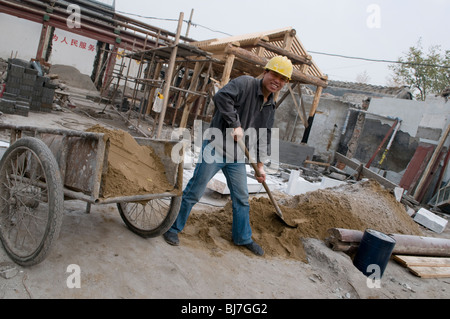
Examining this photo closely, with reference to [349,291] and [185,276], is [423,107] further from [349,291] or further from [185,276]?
[185,276]

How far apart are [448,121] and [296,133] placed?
5.85 m

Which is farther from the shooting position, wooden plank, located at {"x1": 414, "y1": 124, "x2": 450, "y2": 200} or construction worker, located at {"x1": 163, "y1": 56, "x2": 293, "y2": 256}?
wooden plank, located at {"x1": 414, "y1": 124, "x2": 450, "y2": 200}

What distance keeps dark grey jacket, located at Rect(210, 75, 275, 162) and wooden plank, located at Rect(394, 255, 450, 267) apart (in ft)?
7.43

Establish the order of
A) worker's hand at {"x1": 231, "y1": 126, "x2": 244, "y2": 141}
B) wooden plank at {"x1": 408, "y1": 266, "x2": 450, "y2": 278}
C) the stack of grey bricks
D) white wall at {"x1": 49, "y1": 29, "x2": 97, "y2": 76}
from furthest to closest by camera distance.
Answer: white wall at {"x1": 49, "y1": 29, "x2": 97, "y2": 76}
the stack of grey bricks
wooden plank at {"x1": 408, "y1": 266, "x2": 450, "y2": 278}
worker's hand at {"x1": 231, "y1": 126, "x2": 244, "y2": 141}

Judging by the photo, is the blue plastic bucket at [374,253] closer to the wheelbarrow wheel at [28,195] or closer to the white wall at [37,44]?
the wheelbarrow wheel at [28,195]

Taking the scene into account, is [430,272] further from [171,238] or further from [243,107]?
[171,238]

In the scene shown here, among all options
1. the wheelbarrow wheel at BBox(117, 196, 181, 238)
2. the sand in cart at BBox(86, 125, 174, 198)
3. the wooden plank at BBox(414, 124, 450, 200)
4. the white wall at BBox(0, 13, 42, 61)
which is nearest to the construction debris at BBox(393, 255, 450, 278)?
the wheelbarrow wheel at BBox(117, 196, 181, 238)

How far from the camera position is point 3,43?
54.7 feet

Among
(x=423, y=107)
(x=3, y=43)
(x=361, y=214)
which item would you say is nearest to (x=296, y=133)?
(x=423, y=107)

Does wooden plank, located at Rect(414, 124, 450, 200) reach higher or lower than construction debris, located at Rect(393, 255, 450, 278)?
higher

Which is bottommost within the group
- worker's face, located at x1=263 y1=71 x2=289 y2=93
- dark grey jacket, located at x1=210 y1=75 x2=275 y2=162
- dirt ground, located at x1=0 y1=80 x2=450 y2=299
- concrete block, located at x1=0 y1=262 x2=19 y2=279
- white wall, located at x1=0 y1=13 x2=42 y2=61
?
concrete block, located at x1=0 y1=262 x2=19 y2=279

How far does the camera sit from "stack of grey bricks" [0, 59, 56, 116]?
772cm

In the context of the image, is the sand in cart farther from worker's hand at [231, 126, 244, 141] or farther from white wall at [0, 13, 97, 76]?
white wall at [0, 13, 97, 76]

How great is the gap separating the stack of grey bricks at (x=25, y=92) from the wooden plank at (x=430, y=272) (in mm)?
8651
